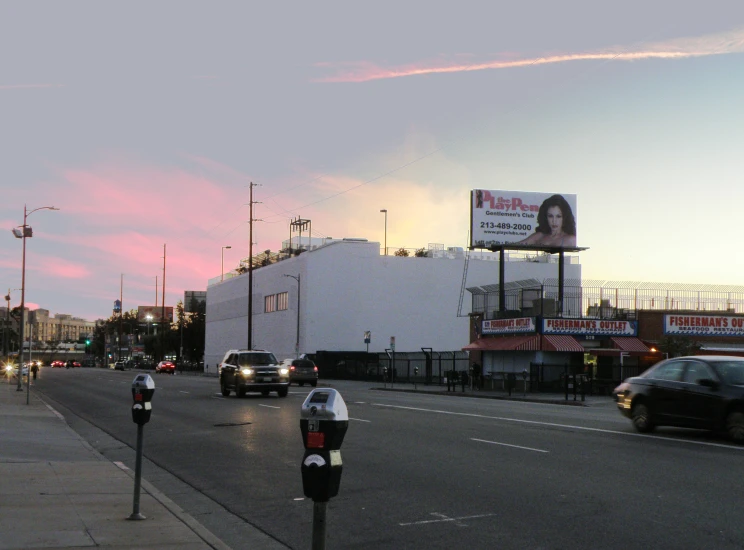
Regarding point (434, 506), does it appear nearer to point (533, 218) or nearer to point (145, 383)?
point (145, 383)

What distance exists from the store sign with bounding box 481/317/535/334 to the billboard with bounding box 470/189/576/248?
15.5ft

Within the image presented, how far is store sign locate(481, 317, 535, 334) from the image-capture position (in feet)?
147

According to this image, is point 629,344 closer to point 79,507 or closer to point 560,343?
point 560,343

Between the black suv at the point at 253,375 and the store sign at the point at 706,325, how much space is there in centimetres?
2188

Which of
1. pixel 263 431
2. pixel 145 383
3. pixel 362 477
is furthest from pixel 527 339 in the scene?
pixel 145 383

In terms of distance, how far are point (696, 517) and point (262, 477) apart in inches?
230

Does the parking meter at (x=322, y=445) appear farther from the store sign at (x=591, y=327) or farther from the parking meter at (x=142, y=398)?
the store sign at (x=591, y=327)

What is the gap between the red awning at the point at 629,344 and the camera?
43.8 m

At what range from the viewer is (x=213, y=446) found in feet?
53.0

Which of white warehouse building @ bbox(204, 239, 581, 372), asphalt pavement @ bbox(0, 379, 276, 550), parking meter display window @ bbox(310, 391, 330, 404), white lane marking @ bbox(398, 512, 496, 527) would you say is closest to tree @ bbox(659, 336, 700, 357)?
asphalt pavement @ bbox(0, 379, 276, 550)

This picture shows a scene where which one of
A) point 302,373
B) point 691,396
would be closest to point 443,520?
point 691,396

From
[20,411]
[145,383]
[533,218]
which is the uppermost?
[533,218]

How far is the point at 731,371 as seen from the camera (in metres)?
16.2

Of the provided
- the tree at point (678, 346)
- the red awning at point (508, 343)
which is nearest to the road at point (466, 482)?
the tree at point (678, 346)
